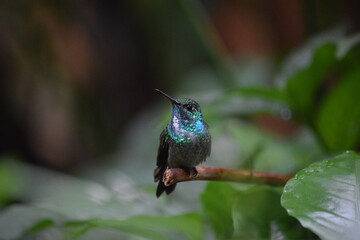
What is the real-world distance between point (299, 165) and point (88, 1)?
2.80 metres

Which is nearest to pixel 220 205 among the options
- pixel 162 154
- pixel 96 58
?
pixel 162 154

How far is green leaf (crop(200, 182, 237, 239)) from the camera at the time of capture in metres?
1.46

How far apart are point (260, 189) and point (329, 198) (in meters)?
0.30

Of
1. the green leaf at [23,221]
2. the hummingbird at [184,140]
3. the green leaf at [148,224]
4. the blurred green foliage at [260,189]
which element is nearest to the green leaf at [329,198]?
the blurred green foliage at [260,189]

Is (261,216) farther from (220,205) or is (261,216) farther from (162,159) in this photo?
(162,159)

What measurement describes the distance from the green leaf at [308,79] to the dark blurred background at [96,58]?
6.46ft

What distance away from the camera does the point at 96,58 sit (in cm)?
455

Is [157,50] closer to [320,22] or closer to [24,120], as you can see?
[24,120]

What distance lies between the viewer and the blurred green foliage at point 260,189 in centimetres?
113

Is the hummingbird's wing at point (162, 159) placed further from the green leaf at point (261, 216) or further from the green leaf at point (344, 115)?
the green leaf at point (344, 115)

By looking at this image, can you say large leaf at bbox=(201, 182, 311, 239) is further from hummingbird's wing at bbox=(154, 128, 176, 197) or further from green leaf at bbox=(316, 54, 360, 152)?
green leaf at bbox=(316, 54, 360, 152)

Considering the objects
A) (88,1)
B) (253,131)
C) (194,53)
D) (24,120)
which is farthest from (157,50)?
(253,131)

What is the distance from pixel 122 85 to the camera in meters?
4.76

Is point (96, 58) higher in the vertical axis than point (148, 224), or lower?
higher
